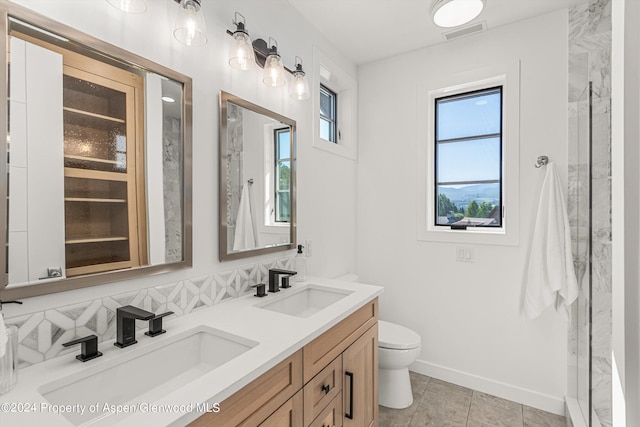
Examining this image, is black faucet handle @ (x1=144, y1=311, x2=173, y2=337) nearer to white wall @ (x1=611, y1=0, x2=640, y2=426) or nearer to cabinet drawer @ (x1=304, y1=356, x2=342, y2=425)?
cabinet drawer @ (x1=304, y1=356, x2=342, y2=425)

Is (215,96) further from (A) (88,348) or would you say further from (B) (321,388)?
(B) (321,388)

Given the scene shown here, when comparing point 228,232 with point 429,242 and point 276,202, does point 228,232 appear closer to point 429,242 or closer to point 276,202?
point 276,202

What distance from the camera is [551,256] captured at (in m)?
2.04

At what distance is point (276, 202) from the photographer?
1.93 meters

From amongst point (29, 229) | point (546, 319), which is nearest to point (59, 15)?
point (29, 229)

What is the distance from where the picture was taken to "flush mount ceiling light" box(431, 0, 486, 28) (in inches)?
73.3

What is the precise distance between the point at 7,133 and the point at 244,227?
0.97 meters

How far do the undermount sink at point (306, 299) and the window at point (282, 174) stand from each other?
0.44 meters

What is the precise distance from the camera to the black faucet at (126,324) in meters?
1.03

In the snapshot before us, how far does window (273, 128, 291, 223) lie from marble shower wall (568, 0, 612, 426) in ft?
5.35

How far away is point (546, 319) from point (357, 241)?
1.46m

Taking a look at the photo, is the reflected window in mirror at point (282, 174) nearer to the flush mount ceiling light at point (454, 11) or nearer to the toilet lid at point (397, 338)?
the toilet lid at point (397, 338)

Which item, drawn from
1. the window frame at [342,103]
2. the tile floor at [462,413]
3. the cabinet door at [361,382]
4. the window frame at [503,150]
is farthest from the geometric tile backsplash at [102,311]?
the window frame at [503,150]

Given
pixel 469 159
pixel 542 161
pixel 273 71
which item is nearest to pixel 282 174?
pixel 273 71
